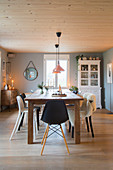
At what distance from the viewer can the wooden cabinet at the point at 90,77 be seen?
6844 millimetres

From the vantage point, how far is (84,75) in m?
6.97

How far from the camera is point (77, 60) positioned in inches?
274

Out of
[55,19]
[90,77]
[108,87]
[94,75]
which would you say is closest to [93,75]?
[94,75]

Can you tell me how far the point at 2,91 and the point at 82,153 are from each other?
14.7ft

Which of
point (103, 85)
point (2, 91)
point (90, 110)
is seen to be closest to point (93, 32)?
point (90, 110)

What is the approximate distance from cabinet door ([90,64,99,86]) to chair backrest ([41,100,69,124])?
4.62 m

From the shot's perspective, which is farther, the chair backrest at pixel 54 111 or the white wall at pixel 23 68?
the white wall at pixel 23 68

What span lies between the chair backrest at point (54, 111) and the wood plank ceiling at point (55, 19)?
1.66 m

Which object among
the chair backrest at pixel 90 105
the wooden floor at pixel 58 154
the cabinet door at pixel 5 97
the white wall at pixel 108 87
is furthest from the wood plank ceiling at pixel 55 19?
the wooden floor at pixel 58 154

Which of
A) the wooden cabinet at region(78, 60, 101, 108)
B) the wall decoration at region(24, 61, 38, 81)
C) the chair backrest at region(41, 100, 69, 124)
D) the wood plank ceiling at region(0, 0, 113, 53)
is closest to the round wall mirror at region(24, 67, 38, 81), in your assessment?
the wall decoration at region(24, 61, 38, 81)

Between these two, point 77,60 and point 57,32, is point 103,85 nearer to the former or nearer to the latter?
point 77,60

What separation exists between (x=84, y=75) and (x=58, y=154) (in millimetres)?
4861

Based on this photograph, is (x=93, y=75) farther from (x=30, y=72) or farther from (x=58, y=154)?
(x=58, y=154)

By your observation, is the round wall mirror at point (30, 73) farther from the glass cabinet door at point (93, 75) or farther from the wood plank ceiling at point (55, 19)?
the wood plank ceiling at point (55, 19)
